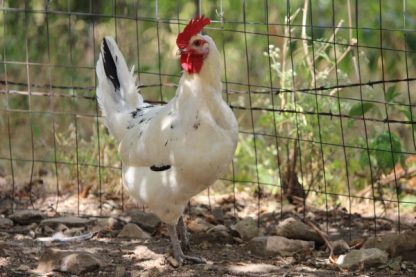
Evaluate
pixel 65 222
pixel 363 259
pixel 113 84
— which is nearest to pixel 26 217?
pixel 65 222

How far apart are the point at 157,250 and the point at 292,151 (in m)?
1.85

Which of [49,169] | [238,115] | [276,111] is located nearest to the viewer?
[276,111]

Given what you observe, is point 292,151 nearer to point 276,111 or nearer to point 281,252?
point 276,111

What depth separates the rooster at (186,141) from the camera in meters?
4.85

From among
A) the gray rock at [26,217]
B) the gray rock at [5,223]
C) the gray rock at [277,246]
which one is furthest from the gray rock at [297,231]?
the gray rock at [5,223]

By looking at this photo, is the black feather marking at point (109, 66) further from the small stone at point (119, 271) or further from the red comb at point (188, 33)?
the small stone at point (119, 271)

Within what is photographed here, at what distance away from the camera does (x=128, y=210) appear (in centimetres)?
670

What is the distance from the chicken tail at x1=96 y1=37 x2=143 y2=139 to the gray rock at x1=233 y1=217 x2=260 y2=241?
46.2 inches

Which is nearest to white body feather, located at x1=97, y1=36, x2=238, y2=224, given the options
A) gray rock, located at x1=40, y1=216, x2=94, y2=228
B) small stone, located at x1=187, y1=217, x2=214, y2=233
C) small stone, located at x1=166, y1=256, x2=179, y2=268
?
small stone, located at x1=166, y1=256, x2=179, y2=268

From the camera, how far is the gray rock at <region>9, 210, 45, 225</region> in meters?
6.23

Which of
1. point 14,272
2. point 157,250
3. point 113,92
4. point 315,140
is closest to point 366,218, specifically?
point 315,140

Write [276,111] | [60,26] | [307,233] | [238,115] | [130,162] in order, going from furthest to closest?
[60,26], [238,115], [276,111], [307,233], [130,162]

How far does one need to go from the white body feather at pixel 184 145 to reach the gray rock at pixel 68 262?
20.3 inches

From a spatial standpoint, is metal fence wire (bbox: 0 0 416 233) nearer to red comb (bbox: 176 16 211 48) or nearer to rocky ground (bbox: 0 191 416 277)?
rocky ground (bbox: 0 191 416 277)
